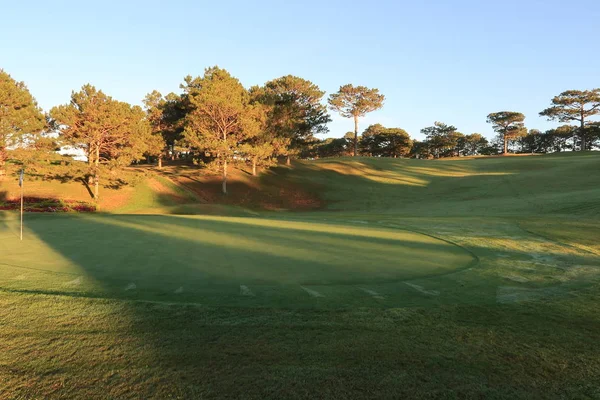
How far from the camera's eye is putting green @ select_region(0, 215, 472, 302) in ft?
19.6

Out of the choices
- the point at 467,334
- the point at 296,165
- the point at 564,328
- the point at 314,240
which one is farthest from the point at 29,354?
the point at 296,165

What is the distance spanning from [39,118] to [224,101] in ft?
53.3

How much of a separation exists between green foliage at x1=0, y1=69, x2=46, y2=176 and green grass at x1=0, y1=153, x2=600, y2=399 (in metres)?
27.2

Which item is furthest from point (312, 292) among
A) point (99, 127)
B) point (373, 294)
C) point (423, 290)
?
point (99, 127)

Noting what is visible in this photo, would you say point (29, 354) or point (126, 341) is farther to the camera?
point (126, 341)

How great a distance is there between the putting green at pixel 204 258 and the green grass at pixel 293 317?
51 millimetres

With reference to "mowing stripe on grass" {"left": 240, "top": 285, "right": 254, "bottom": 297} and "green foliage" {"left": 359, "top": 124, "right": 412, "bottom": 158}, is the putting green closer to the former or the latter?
"mowing stripe on grass" {"left": 240, "top": 285, "right": 254, "bottom": 297}

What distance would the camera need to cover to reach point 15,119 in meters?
30.6

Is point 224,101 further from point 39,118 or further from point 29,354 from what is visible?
point 29,354

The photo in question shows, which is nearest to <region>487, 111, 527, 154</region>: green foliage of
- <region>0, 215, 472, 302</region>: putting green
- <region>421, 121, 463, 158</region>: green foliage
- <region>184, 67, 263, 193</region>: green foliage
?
<region>421, 121, 463, 158</region>: green foliage

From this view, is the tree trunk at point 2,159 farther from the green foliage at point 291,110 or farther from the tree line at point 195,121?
the green foliage at point 291,110

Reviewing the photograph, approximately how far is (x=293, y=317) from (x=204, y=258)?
3.72m

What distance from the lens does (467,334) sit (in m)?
4.15

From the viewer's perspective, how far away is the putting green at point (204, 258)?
19.6ft
